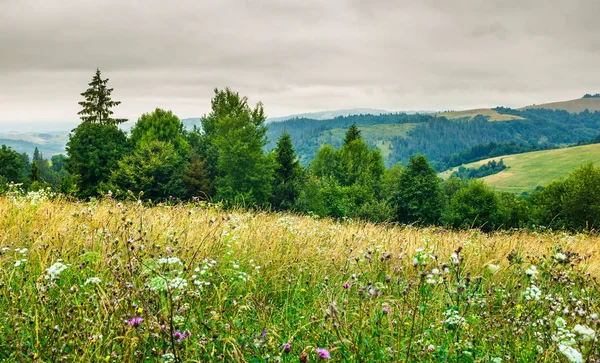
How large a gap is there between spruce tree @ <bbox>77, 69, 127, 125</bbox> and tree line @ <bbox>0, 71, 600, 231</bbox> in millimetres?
129

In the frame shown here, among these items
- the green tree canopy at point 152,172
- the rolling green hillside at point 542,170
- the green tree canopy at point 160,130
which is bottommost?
the rolling green hillside at point 542,170

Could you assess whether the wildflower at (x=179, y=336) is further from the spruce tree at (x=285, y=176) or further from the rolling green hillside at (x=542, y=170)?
the rolling green hillside at (x=542, y=170)

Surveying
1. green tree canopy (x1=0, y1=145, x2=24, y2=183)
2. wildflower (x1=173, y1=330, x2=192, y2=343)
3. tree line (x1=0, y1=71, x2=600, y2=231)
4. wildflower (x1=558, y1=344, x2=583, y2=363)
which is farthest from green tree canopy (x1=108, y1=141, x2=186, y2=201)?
wildflower (x1=558, y1=344, x2=583, y2=363)

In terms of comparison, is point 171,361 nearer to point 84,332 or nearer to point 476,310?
point 84,332

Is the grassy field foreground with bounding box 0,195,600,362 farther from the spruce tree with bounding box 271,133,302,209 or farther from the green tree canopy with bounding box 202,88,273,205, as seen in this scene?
the spruce tree with bounding box 271,133,302,209

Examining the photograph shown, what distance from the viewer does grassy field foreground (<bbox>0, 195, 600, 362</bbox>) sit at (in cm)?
284

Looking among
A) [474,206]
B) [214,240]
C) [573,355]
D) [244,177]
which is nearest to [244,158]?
[244,177]

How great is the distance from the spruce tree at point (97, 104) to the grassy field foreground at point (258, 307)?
53802 mm

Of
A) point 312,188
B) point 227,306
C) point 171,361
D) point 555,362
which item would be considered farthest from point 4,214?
point 312,188

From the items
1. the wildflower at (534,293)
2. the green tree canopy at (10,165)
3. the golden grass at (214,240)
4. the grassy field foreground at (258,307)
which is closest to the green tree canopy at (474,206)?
the golden grass at (214,240)

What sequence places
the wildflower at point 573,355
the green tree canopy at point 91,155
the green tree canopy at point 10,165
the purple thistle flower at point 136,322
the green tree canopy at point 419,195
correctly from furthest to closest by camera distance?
the green tree canopy at point 10,165, the green tree canopy at point 419,195, the green tree canopy at point 91,155, the purple thistle flower at point 136,322, the wildflower at point 573,355

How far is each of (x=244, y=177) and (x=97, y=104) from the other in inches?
989

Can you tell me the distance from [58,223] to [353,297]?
16.0ft

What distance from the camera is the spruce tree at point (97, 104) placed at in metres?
53.8
